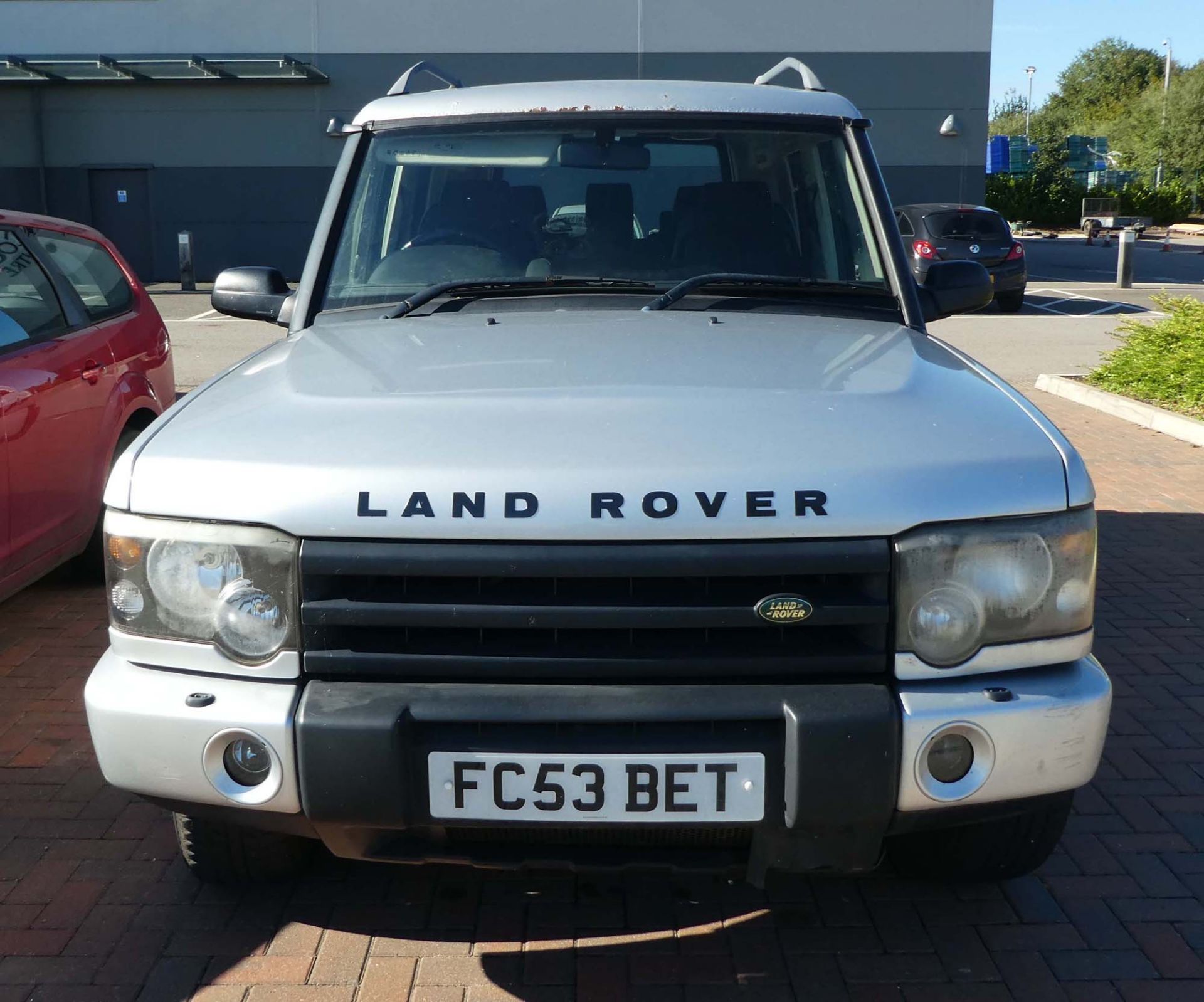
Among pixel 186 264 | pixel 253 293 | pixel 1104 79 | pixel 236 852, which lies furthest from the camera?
pixel 1104 79

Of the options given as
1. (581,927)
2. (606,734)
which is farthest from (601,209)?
(581,927)

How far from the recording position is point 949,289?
3.87 m

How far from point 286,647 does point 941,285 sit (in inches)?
91.1

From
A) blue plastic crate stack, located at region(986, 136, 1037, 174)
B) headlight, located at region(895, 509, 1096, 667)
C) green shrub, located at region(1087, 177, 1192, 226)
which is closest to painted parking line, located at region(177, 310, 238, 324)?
headlight, located at region(895, 509, 1096, 667)

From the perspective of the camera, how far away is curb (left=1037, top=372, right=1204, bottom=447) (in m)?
9.23

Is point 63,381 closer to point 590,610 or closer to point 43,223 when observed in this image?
point 43,223

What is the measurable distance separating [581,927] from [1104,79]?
314ft

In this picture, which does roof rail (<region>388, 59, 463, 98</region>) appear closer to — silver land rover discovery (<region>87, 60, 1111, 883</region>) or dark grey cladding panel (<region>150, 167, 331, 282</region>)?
silver land rover discovery (<region>87, 60, 1111, 883</region>)

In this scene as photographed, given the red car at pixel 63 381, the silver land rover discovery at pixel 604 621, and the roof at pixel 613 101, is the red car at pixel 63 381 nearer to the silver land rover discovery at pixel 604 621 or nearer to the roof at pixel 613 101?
the roof at pixel 613 101

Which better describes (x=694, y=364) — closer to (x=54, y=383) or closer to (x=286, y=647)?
(x=286, y=647)

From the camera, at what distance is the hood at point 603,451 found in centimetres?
238

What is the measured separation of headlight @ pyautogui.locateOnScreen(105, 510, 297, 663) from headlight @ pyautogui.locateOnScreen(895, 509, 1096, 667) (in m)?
1.17

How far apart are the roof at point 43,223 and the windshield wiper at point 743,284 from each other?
10.3 feet

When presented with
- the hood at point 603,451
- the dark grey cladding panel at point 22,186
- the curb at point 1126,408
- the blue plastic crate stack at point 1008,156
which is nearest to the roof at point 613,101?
the hood at point 603,451
